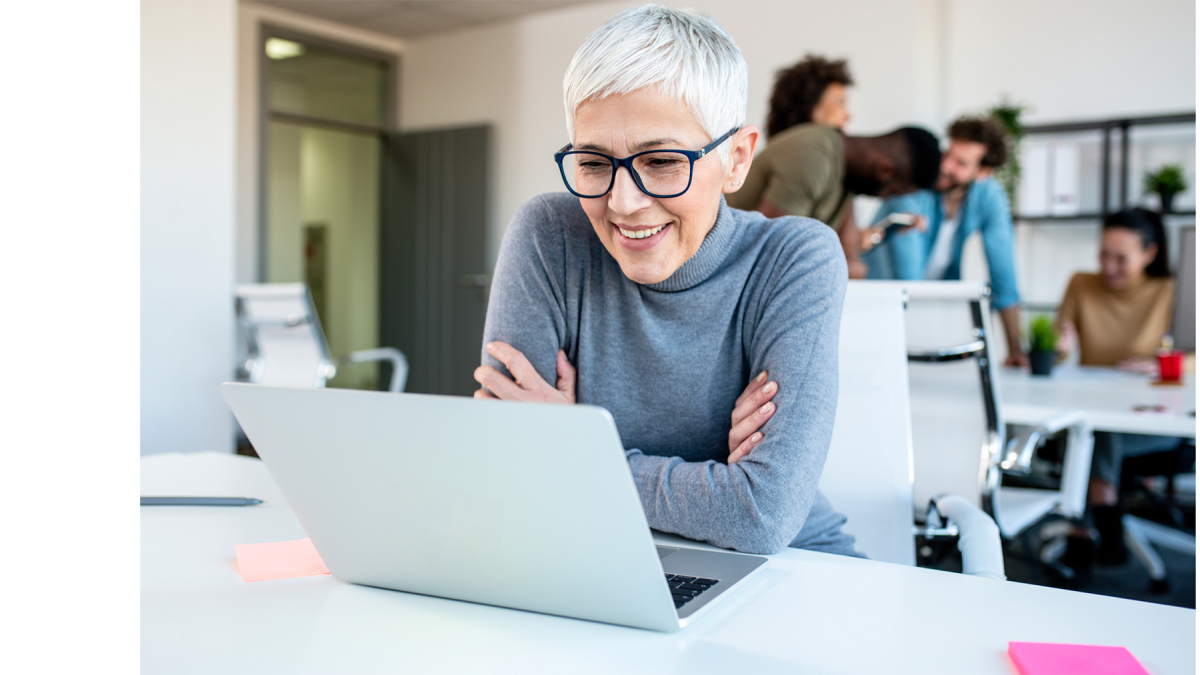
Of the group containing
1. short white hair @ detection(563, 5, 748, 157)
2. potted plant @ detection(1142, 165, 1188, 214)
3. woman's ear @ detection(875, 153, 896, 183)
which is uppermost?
potted plant @ detection(1142, 165, 1188, 214)

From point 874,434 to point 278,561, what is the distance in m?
0.88

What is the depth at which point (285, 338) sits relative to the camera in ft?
12.4

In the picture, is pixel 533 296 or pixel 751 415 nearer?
pixel 751 415

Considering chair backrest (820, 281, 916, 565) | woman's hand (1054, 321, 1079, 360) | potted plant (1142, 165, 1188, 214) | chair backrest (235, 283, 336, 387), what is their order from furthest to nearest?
potted plant (1142, 165, 1188, 214) < woman's hand (1054, 321, 1079, 360) < chair backrest (235, 283, 336, 387) < chair backrest (820, 281, 916, 565)

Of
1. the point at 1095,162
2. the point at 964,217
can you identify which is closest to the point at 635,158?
the point at 964,217

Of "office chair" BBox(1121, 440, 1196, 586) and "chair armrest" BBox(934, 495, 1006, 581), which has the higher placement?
"chair armrest" BBox(934, 495, 1006, 581)

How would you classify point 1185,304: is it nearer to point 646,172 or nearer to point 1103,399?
point 1103,399

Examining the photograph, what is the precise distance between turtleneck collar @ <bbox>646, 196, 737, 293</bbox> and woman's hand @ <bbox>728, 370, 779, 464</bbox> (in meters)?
0.18

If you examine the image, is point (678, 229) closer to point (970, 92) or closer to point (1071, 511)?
point (1071, 511)

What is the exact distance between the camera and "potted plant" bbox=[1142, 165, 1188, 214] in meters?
4.56

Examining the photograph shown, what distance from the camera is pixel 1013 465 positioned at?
1.86 meters

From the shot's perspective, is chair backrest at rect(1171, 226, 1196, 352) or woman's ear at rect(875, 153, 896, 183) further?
chair backrest at rect(1171, 226, 1196, 352)

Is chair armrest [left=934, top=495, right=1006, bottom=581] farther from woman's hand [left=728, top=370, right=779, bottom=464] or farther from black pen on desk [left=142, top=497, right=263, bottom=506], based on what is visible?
black pen on desk [left=142, top=497, right=263, bottom=506]

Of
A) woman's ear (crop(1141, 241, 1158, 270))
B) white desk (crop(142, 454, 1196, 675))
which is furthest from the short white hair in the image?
woman's ear (crop(1141, 241, 1158, 270))
